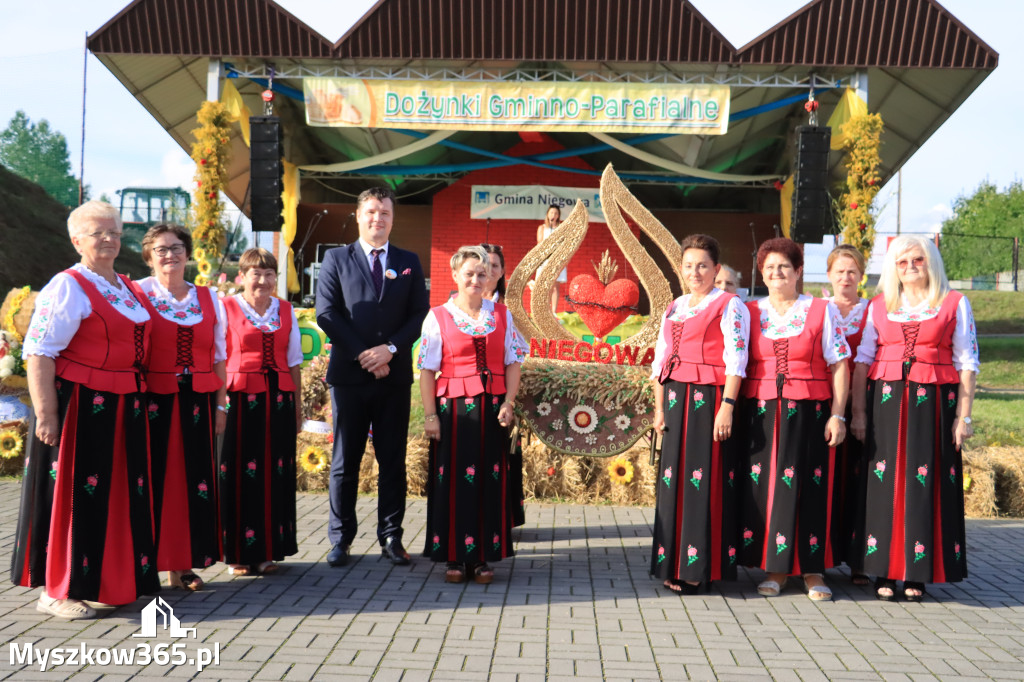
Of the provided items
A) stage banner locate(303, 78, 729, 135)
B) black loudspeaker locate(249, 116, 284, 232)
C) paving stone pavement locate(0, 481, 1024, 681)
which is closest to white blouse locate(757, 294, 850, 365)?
paving stone pavement locate(0, 481, 1024, 681)

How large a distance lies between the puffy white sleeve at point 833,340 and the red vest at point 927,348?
23cm

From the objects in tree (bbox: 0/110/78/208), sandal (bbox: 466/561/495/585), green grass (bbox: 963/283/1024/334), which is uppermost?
tree (bbox: 0/110/78/208)

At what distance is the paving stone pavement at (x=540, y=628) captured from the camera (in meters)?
3.05

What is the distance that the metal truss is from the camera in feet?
36.9

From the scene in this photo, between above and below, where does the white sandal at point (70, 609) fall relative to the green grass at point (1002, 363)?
below

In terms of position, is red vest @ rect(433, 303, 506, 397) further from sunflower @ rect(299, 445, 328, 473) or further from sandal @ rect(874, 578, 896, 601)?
sunflower @ rect(299, 445, 328, 473)

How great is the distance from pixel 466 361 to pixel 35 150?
63.9 meters

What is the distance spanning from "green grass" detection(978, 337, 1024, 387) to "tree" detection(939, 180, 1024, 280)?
23387mm

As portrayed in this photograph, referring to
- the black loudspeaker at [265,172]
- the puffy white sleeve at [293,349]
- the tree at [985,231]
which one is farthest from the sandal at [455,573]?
the tree at [985,231]

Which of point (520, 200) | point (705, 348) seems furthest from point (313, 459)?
point (520, 200)

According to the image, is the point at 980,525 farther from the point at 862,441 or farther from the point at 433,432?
the point at 433,432

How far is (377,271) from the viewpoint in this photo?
4.46 metres

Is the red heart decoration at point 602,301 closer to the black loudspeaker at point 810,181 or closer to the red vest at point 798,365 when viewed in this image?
the red vest at point 798,365

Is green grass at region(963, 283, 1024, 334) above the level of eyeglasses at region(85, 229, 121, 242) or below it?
above
